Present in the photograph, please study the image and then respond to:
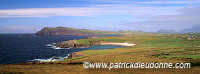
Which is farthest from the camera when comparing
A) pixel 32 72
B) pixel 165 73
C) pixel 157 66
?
pixel 157 66

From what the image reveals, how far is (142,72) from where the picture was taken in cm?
4234

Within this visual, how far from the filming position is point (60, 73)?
42.5m

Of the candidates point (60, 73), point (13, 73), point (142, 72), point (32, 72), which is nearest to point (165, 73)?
point (142, 72)

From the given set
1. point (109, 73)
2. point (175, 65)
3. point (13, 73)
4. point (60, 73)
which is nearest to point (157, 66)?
point (175, 65)

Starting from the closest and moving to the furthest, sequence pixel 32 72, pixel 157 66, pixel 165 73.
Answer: pixel 165 73
pixel 32 72
pixel 157 66

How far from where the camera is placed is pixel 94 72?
4297cm

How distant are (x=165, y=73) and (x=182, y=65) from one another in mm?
12342

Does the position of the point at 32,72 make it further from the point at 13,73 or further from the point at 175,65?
the point at 175,65

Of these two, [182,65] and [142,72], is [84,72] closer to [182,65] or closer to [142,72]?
[142,72]

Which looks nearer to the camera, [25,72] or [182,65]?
[25,72]

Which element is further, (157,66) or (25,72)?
(157,66)

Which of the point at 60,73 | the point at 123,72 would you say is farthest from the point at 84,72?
the point at 123,72

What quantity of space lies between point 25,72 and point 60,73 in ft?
30.0

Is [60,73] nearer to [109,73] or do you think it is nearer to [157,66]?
[109,73]
